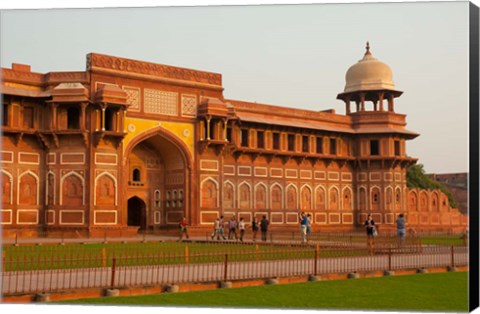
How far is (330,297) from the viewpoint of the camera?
11.3 metres

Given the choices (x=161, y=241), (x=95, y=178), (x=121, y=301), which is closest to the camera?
(x=121, y=301)

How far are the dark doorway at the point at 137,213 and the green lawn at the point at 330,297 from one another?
20.5m

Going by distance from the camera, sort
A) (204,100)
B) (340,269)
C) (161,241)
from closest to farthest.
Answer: (340,269) → (161,241) → (204,100)

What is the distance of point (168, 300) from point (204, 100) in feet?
69.1

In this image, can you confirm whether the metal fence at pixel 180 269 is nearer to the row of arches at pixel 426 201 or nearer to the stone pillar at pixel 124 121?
the stone pillar at pixel 124 121

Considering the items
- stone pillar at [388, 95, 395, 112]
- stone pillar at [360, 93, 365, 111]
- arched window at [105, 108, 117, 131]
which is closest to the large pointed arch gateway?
arched window at [105, 108, 117, 131]

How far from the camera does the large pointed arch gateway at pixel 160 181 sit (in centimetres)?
3155

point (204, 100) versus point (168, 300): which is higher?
point (204, 100)

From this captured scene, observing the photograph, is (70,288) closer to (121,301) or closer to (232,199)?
(121,301)

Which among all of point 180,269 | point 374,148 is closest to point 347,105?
point 374,148

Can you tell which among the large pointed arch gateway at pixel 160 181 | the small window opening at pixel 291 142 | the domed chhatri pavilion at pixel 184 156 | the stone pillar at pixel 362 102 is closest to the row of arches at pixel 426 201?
the domed chhatri pavilion at pixel 184 156

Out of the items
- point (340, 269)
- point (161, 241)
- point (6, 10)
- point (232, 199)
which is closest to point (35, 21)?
point (6, 10)

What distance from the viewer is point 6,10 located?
47.3 ft

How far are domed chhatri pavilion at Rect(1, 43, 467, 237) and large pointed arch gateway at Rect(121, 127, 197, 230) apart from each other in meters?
0.05
